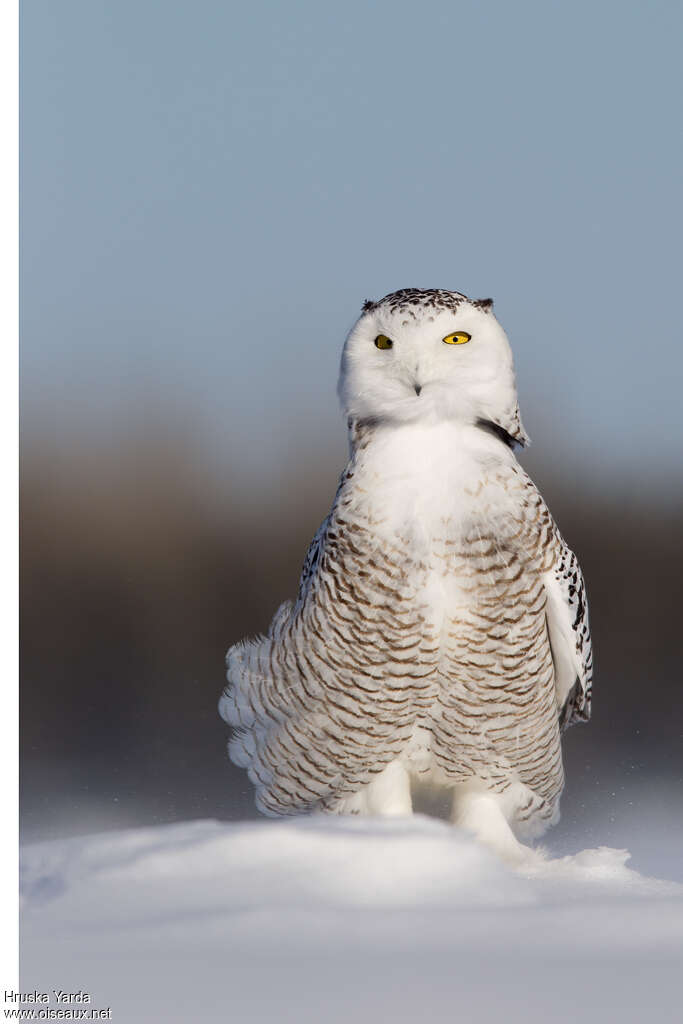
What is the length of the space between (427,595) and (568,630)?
1.38 feet

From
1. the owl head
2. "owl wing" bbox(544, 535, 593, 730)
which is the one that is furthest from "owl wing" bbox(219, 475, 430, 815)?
"owl wing" bbox(544, 535, 593, 730)

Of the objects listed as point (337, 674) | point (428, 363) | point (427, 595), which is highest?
point (428, 363)

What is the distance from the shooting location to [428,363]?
2.86m

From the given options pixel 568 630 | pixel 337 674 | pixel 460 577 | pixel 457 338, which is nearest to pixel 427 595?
pixel 460 577

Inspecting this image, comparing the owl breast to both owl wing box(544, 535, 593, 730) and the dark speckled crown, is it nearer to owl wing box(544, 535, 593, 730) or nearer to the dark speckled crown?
owl wing box(544, 535, 593, 730)

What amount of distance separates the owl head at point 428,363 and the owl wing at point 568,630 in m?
0.35

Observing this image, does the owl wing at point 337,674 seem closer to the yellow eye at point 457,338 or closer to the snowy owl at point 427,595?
the snowy owl at point 427,595

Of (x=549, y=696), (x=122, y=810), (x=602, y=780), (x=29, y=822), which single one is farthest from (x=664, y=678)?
(x=549, y=696)

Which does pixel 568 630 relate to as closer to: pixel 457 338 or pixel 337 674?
pixel 337 674

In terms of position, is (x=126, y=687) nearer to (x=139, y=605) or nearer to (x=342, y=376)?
(x=139, y=605)

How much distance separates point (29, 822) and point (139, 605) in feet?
5.99

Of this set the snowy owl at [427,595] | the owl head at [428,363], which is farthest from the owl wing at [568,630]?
the owl head at [428,363]

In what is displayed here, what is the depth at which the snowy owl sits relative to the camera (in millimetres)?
2914
